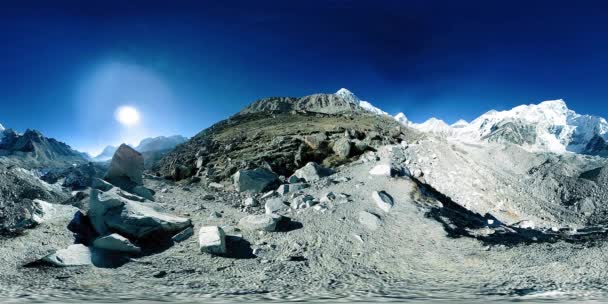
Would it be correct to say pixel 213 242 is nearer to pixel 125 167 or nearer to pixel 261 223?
pixel 261 223

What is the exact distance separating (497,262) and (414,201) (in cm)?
463

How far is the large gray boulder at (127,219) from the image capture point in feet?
33.6

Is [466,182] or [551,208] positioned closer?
[551,208]

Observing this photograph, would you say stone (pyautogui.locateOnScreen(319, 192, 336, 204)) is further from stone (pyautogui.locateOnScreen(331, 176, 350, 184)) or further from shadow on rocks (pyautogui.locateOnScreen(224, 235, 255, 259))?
shadow on rocks (pyautogui.locateOnScreen(224, 235, 255, 259))

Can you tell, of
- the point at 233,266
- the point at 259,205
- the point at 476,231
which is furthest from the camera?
the point at 259,205

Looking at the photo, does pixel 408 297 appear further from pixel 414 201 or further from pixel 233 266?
pixel 414 201

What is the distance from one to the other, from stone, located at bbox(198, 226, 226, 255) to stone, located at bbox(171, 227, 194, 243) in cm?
92

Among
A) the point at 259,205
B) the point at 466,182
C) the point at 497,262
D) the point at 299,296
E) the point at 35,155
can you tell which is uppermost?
the point at 35,155

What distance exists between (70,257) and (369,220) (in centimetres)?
813

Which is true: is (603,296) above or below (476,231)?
below

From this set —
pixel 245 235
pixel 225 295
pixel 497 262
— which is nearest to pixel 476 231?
pixel 497 262

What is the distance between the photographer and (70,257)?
27.1 feet

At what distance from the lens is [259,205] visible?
1461 centimetres

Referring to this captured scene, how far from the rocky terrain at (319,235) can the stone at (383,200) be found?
0.07 meters
